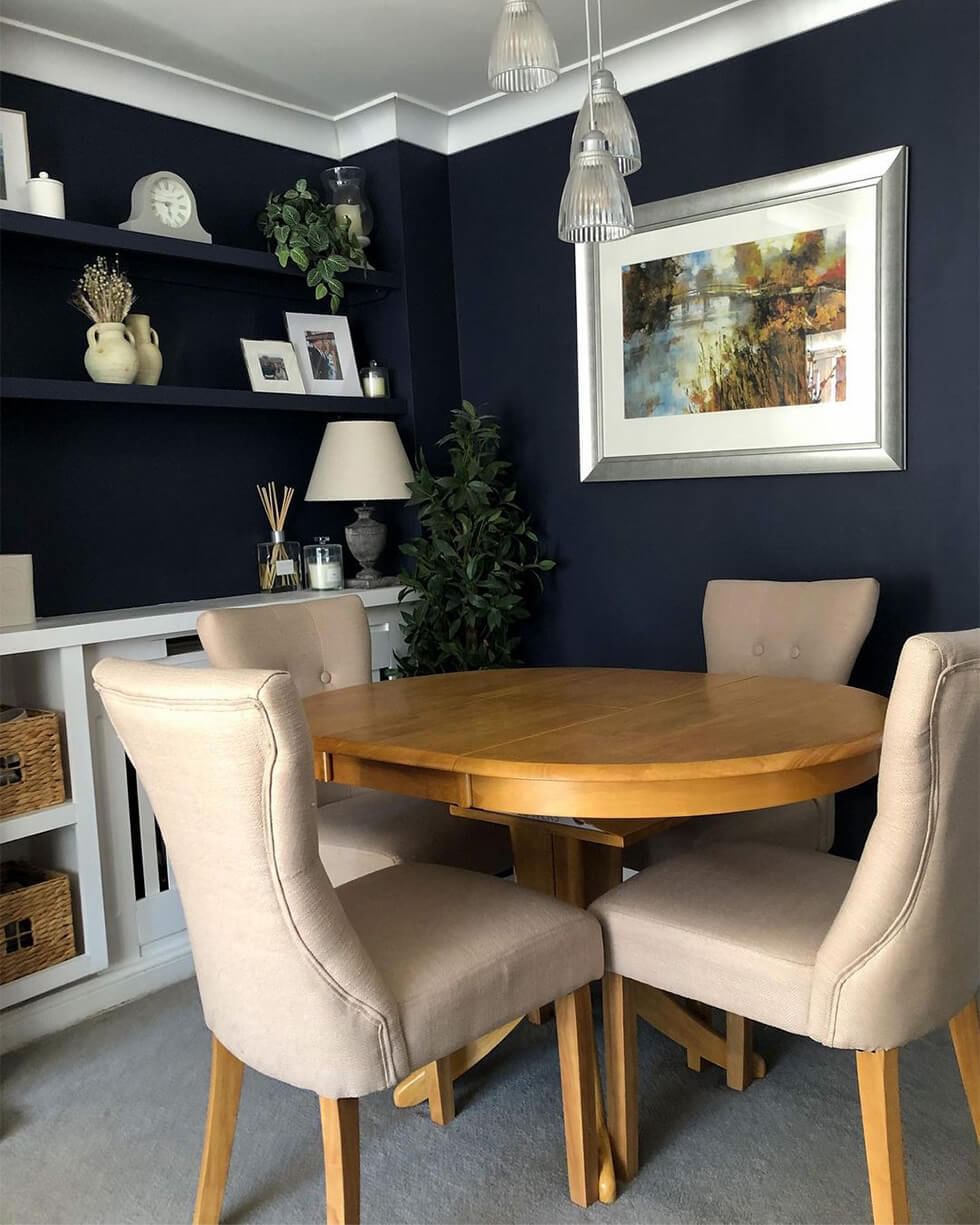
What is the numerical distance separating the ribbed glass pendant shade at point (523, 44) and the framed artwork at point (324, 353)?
1.67 m

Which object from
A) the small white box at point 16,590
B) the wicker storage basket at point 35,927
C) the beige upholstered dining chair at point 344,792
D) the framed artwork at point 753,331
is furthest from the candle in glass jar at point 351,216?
the wicker storage basket at point 35,927

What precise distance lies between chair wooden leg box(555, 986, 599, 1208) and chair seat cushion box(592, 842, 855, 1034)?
11 cm

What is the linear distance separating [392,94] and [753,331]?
1438mm

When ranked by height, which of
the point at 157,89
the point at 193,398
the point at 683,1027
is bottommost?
the point at 683,1027

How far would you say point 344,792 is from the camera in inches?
110

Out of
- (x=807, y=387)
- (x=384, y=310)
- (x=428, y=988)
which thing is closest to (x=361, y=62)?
(x=384, y=310)

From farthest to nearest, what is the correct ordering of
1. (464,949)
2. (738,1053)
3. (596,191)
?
(738,1053), (596,191), (464,949)

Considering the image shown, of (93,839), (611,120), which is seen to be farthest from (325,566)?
(611,120)

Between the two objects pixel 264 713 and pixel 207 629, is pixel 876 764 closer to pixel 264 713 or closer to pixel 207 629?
pixel 264 713

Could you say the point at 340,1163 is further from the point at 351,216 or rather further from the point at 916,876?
the point at 351,216

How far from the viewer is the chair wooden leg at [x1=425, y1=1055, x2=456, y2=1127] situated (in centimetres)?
216

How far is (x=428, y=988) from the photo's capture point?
5.38ft

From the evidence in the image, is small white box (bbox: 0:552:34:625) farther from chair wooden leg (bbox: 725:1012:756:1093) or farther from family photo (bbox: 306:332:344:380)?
chair wooden leg (bbox: 725:1012:756:1093)

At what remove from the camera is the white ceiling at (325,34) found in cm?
286
